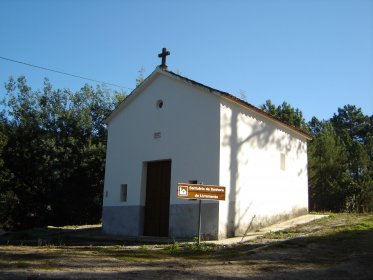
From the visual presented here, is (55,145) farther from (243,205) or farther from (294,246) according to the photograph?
(294,246)

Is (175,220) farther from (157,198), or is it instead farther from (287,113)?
(287,113)

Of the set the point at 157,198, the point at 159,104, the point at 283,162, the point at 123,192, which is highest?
the point at 159,104

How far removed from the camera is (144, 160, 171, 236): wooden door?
1670cm

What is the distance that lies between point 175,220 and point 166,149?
282 cm

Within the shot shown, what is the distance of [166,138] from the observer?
56.3 feet

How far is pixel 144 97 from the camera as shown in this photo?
61.5 ft

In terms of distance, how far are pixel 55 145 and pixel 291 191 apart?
14.3 meters

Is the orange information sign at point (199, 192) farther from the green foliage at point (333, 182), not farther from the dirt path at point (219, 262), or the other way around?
the green foliage at point (333, 182)

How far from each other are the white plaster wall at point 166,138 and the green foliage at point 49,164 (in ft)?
21.9

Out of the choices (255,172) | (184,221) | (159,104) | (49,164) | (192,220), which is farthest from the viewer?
(49,164)

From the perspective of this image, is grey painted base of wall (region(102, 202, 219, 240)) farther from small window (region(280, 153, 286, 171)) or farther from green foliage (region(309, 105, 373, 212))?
green foliage (region(309, 105, 373, 212))

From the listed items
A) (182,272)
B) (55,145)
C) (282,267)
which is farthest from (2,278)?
(55,145)

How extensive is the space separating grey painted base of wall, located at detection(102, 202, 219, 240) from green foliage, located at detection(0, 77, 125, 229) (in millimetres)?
7327

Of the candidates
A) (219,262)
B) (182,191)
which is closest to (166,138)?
(182,191)
